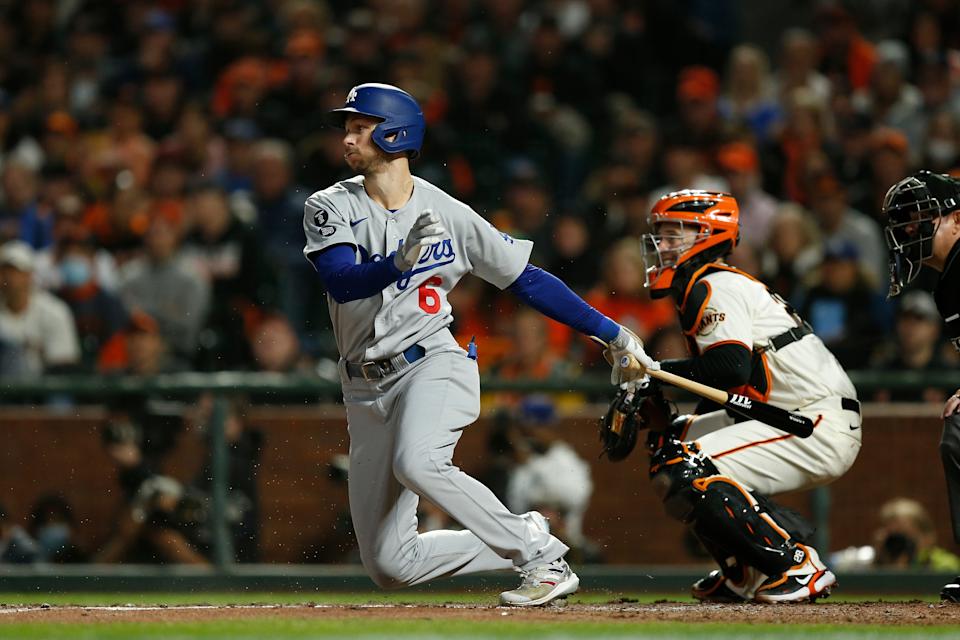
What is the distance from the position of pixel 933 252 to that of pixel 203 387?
166 inches

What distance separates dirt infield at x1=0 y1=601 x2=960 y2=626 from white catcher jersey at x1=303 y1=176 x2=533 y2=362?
102cm

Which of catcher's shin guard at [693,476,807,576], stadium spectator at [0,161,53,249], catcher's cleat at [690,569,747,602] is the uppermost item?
stadium spectator at [0,161,53,249]

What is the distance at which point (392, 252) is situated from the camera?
6.10 metres

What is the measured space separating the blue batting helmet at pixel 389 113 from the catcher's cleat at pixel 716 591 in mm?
2186

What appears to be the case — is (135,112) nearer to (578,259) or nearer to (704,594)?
(578,259)

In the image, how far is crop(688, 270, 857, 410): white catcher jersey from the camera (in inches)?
257

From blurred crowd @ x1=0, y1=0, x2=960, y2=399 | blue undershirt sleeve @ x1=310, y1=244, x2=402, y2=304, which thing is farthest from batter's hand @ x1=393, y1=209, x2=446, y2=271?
blurred crowd @ x1=0, y1=0, x2=960, y2=399

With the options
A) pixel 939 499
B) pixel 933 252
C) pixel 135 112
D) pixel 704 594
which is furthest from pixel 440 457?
pixel 135 112

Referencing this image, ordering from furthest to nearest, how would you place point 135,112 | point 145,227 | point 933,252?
point 135,112, point 145,227, point 933,252

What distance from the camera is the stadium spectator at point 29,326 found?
32.8ft

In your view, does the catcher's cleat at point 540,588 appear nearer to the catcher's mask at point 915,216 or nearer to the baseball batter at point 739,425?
the baseball batter at point 739,425

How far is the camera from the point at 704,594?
6.74 metres

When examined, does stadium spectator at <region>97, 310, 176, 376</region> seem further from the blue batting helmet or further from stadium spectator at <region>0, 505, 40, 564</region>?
the blue batting helmet

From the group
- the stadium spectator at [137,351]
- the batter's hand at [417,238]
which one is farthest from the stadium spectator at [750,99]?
the batter's hand at [417,238]
